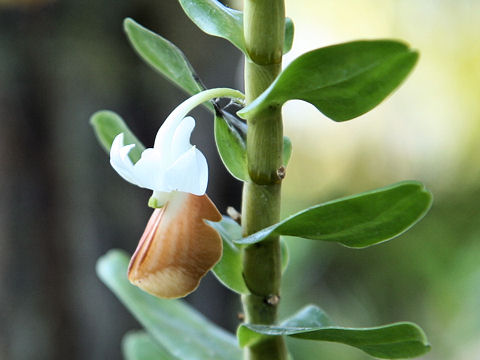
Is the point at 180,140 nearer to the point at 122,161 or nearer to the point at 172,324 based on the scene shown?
the point at 122,161

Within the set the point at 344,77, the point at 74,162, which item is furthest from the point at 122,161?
the point at 74,162

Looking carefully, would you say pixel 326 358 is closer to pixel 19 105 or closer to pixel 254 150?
pixel 19 105

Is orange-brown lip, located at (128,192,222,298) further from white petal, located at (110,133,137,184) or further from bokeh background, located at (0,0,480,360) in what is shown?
bokeh background, located at (0,0,480,360)

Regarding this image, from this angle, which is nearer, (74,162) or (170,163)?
(170,163)

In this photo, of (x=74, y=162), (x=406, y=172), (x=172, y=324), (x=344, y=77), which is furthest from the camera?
(x=406, y=172)

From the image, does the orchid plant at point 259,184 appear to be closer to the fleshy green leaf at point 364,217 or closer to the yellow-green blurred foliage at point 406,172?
the fleshy green leaf at point 364,217

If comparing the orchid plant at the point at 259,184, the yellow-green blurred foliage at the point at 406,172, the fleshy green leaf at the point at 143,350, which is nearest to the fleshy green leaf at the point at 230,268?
the orchid plant at the point at 259,184
